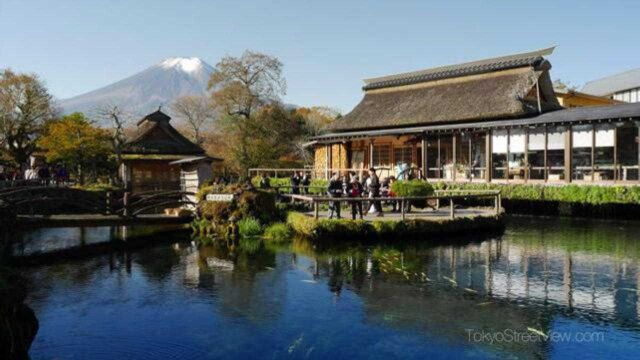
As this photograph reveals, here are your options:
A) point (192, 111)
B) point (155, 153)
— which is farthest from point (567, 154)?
point (192, 111)

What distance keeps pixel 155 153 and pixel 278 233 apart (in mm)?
23469

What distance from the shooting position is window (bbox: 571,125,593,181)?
25.7 meters

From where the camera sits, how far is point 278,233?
20.0 meters

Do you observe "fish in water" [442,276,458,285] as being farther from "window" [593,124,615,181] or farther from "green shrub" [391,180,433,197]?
"window" [593,124,615,181]

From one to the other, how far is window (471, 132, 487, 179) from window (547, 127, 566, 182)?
12.1 ft

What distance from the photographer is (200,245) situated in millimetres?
19266

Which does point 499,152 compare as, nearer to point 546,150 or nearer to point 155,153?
point 546,150

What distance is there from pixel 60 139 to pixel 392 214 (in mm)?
29375

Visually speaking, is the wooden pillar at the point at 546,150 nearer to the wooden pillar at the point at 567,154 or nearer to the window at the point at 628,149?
the wooden pillar at the point at 567,154

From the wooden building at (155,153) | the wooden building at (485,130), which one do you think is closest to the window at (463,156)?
the wooden building at (485,130)

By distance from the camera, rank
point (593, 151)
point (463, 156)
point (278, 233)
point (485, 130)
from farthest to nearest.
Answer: point (463, 156) < point (485, 130) < point (593, 151) < point (278, 233)

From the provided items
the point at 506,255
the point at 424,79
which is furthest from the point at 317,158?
the point at 506,255

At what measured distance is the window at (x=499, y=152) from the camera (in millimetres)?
29109

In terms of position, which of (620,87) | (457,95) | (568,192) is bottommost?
(568,192)
